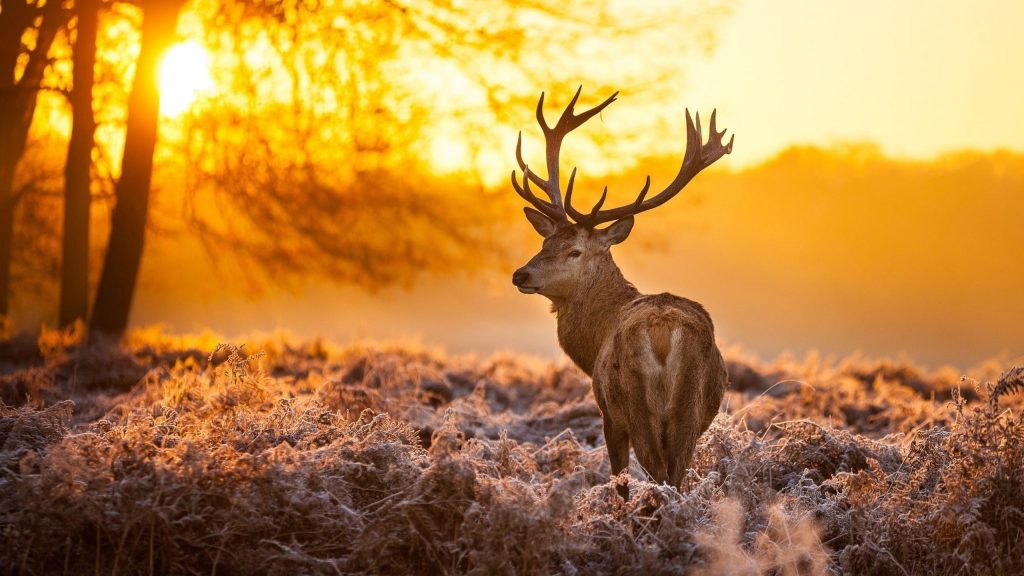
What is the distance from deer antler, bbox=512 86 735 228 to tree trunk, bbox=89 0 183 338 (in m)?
7.45

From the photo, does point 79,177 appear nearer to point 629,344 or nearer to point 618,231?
point 618,231

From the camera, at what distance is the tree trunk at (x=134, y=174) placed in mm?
14117

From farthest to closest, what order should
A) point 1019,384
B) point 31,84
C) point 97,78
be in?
point 97,78 → point 31,84 → point 1019,384

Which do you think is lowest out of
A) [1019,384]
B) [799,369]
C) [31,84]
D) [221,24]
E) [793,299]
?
[1019,384]

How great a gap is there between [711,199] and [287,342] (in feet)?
135

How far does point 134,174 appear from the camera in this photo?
557 inches

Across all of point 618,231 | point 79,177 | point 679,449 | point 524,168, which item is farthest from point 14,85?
point 679,449

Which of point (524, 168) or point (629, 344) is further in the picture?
point (524, 168)

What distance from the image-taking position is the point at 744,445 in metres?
7.19

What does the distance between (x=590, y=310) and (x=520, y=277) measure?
21.5 inches

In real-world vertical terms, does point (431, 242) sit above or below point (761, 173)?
below

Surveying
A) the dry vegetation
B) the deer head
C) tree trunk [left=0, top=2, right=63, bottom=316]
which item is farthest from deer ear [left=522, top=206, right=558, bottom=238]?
tree trunk [left=0, top=2, right=63, bottom=316]

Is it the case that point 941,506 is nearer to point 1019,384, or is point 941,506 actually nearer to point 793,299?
point 1019,384

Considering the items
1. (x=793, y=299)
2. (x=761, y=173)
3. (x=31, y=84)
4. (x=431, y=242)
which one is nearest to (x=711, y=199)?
(x=761, y=173)
